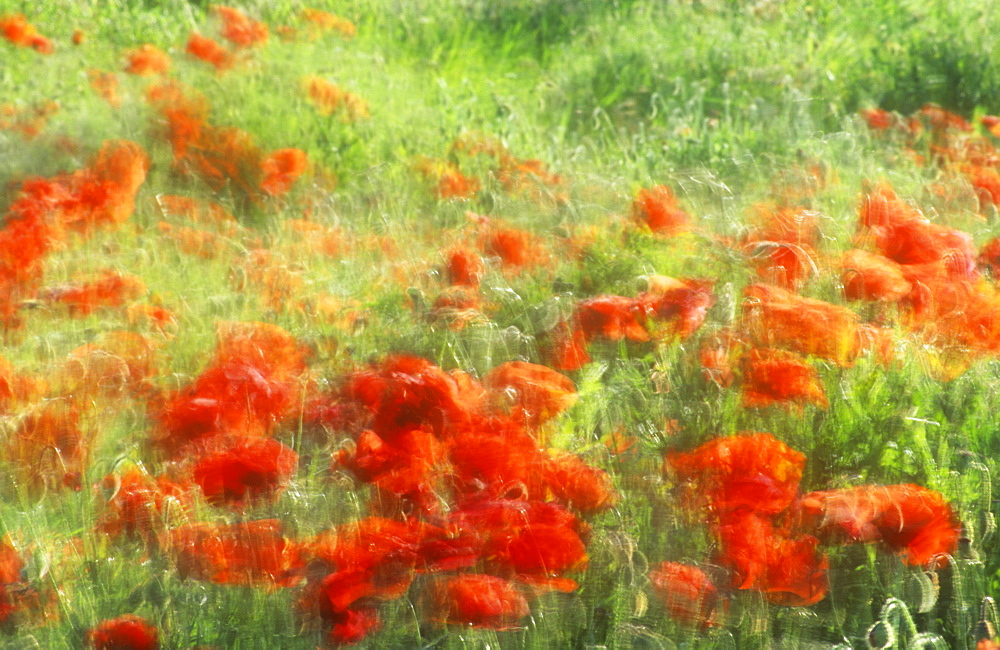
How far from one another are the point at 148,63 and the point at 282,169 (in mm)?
1330

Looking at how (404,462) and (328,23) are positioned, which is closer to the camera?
(404,462)

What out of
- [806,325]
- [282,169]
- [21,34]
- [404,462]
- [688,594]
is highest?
[806,325]

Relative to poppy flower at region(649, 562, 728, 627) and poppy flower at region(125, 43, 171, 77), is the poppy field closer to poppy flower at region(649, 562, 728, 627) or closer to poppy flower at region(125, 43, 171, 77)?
poppy flower at region(649, 562, 728, 627)

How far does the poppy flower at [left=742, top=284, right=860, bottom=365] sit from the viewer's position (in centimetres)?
179

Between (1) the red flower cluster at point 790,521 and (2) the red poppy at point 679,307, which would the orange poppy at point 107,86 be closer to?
(2) the red poppy at point 679,307

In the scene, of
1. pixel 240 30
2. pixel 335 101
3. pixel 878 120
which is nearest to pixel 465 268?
pixel 878 120

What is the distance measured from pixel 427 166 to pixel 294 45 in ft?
5.71

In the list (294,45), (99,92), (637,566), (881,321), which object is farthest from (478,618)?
(294,45)

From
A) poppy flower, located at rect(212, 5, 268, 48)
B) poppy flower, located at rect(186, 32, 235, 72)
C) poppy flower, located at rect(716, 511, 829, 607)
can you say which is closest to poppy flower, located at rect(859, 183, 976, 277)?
poppy flower, located at rect(716, 511, 829, 607)

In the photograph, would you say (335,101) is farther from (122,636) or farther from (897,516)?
(897,516)

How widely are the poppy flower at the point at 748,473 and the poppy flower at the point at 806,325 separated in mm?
244

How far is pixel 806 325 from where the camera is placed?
1.80 m

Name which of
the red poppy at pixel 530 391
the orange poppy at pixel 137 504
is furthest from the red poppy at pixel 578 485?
the orange poppy at pixel 137 504

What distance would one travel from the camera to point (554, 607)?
159 centimetres
